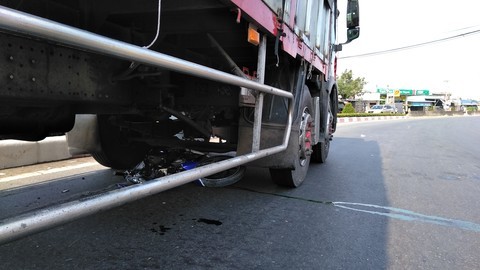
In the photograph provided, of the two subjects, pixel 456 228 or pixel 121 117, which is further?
pixel 121 117

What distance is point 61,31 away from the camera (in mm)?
1300

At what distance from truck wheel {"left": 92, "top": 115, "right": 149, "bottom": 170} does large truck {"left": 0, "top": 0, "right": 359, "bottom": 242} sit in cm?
1

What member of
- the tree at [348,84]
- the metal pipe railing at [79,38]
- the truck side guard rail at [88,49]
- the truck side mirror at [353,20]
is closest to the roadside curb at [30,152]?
the truck side guard rail at [88,49]

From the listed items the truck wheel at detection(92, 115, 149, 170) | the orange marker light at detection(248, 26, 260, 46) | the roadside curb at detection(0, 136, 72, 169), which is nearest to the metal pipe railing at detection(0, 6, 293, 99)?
the orange marker light at detection(248, 26, 260, 46)

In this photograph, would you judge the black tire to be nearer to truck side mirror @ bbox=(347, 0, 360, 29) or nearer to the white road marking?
the white road marking

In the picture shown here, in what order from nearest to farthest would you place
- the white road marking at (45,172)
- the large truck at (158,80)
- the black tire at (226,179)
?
the large truck at (158,80)
the black tire at (226,179)
the white road marking at (45,172)

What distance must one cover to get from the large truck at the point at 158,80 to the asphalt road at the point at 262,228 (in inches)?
21.9

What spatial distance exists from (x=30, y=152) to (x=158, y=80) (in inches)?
150

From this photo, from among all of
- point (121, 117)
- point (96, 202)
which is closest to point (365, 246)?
point (96, 202)

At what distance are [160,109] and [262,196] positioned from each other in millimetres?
1787

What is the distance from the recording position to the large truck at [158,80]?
1.73 meters

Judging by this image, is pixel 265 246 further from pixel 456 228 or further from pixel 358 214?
pixel 456 228

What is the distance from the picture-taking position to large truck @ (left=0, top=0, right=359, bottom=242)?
173 cm

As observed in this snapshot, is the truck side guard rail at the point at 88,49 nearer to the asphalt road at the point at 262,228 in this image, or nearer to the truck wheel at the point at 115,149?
the asphalt road at the point at 262,228
